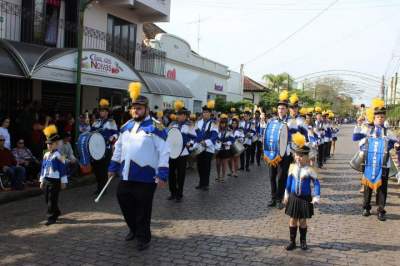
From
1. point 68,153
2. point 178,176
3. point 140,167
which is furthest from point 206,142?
point 140,167

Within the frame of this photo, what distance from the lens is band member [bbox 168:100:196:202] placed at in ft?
29.5

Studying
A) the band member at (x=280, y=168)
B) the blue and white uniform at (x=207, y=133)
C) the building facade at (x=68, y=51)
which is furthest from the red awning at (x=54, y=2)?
the band member at (x=280, y=168)

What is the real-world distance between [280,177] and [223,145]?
333cm

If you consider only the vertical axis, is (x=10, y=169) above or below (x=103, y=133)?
below

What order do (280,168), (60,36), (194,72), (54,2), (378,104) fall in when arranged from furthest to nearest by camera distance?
(194,72) < (60,36) < (54,2) < (280,168) < (378,104)

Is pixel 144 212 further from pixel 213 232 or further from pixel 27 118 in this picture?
pixel 27 118

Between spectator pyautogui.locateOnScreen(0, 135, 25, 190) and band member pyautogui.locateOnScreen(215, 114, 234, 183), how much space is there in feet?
16.1

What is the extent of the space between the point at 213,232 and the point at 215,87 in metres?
24.3

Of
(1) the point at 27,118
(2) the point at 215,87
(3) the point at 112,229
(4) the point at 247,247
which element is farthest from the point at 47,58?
(2) the point at 215,87

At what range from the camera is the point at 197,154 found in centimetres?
1019

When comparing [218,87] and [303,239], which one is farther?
[218,87]

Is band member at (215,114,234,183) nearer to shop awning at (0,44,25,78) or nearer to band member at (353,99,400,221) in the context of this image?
band member at (353,99,400,221)

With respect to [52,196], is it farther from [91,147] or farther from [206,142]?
[206,142]

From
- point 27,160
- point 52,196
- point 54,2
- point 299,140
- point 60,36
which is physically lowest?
point 52,196
